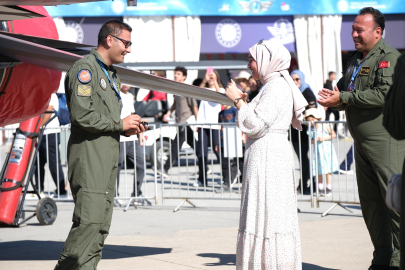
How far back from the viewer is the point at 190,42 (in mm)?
21750

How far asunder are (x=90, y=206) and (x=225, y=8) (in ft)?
58.8

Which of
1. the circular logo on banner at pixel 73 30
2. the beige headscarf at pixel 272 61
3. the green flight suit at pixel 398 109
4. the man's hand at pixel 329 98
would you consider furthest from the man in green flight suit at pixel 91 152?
the circular logo on banner at pixel 73 30

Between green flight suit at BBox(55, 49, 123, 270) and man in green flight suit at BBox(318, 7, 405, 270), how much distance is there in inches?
71.2

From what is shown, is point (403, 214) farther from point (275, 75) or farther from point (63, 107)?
point (63, 107)

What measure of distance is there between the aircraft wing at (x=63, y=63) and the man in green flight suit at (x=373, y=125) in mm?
1180

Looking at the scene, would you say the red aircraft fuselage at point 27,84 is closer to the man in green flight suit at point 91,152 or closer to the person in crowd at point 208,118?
the man in green flight suit at point 91,152

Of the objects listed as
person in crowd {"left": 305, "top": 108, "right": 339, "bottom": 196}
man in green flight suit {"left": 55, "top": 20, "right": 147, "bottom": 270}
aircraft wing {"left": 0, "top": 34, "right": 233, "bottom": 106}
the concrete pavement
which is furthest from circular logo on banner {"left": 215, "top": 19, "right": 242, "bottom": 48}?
man in green flight suit {"left": 55, "top": 20, "right": 147, "bottom": 270}

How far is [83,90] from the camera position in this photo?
3.97 m

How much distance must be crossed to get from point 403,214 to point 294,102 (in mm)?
1887

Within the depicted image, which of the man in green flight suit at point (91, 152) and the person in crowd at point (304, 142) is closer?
the man in green flight suit at point (91, 152)

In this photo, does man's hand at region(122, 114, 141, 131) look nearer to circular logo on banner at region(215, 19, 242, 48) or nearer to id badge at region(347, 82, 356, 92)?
id badge at region(347, 82, 356, 92)

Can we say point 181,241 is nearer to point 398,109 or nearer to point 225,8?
point 398,109

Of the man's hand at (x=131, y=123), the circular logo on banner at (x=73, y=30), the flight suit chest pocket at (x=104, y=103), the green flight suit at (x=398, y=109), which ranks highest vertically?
the circular logo on banner at (x=73, y=30)

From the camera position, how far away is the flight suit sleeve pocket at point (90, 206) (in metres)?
3.96
